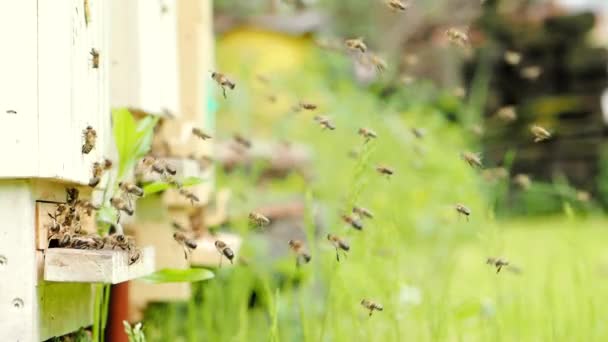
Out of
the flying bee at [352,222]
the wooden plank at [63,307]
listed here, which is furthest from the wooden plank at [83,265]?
the flying bee at [352,222]

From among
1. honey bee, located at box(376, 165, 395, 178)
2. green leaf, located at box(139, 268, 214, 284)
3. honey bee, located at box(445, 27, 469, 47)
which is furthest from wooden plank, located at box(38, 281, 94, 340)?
honey bee, located at box(445, 27, 469, 47)

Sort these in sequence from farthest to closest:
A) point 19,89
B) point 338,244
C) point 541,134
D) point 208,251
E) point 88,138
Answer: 1. point 208,251
2. point 541,134
3. point 338,244
4. point 88,138
5. point 19,89

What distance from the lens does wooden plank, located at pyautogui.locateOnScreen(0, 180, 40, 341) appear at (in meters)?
1.63

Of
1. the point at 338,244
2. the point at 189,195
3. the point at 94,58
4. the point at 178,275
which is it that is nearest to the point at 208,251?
the point at 189,195

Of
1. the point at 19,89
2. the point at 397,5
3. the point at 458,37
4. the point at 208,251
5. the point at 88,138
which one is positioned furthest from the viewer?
the point at 208,251

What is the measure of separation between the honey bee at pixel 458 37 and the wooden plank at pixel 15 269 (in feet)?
3.48

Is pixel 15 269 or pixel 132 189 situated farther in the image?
pixel 132 189

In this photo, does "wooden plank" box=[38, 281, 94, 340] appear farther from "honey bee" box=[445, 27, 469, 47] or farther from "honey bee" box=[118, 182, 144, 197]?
"honey bee" box=[445, 27, 469, 47]

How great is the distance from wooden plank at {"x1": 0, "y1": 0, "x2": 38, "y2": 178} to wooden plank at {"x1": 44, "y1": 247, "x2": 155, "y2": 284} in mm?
164

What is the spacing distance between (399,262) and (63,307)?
43.6 inches

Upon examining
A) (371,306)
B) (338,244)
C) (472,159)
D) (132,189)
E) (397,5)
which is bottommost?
(371,306)

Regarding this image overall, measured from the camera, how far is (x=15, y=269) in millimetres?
1637

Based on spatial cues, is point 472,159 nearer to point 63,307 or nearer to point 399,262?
point 399,262

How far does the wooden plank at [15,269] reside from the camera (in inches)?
64.4
